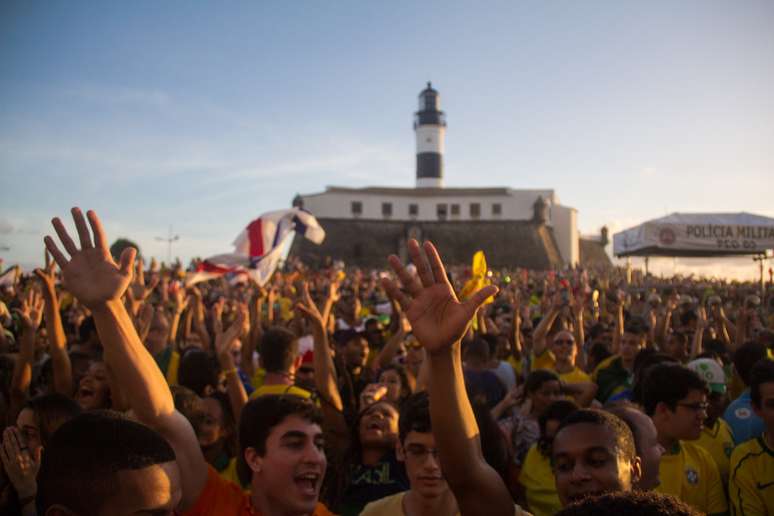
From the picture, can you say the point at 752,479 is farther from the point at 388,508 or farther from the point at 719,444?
the point at 388,508

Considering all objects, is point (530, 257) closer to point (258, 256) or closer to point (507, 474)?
point (258, 256)

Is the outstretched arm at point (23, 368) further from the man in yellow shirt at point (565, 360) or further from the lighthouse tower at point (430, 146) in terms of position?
the lighthouse tower at point (430, 146)

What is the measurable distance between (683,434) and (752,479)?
0.39m

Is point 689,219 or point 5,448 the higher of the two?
point 689,219

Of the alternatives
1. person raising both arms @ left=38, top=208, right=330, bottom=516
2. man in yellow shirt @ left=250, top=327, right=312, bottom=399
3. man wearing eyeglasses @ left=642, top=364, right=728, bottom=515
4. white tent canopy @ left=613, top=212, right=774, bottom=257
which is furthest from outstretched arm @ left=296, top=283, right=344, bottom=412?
white tent canopy @ left=613, top=212, right=774, bottom=257

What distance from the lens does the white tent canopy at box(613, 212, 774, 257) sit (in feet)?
55.6

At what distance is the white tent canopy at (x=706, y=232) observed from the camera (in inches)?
667

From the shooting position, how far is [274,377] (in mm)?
4457

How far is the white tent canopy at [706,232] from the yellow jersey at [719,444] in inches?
543

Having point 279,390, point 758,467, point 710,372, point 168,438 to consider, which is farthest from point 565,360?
point 168,438

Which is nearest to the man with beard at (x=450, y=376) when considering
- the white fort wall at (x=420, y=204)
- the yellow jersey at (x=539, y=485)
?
the yellow jersey at (x=539, y=485)

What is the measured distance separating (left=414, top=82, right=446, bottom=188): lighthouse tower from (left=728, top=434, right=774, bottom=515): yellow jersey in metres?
57.2

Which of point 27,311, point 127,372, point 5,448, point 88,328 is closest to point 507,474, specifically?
point 127,372

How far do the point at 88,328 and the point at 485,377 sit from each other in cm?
375
